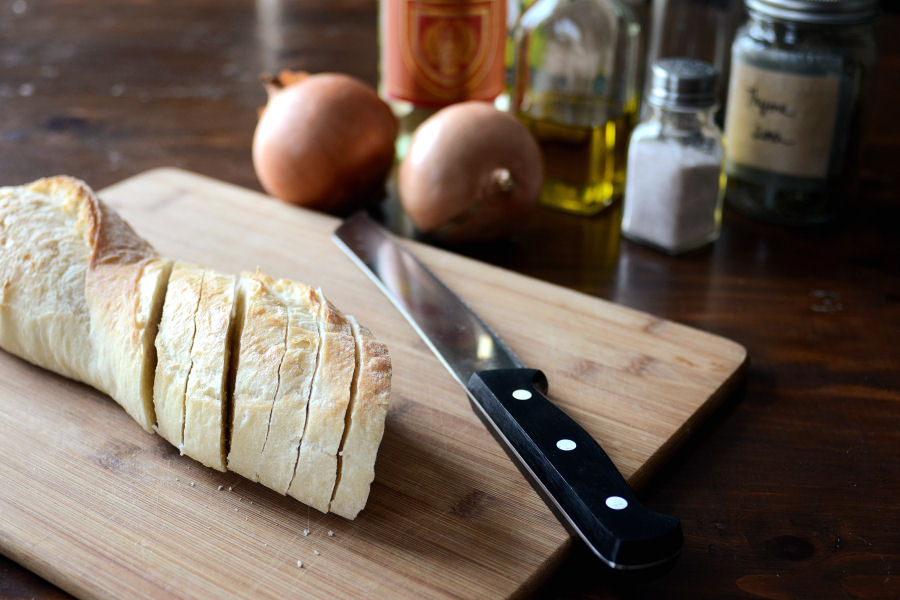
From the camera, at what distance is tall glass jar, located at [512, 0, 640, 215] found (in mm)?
1802

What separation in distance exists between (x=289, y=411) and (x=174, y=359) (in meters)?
0.19

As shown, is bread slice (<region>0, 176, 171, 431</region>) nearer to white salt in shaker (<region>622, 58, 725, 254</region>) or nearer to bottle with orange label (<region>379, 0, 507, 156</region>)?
bottle with orange label (<region>379, 0, 507, 156</region>)

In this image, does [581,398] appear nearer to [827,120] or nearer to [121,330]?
[121,330]

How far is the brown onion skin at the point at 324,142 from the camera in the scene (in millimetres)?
1742

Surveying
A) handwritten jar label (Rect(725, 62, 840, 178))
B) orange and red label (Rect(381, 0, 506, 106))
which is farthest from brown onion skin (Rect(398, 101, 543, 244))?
handwritten jar label (Rect(725, 62, 840, 178))

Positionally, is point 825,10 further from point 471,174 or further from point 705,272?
point 471,174

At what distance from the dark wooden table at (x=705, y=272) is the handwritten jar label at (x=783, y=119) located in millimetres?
166

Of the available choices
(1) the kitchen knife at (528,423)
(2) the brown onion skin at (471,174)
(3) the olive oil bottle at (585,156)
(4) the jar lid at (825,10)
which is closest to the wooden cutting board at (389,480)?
(1) the kitchen knife at (528,423)

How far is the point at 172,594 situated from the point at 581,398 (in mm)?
610

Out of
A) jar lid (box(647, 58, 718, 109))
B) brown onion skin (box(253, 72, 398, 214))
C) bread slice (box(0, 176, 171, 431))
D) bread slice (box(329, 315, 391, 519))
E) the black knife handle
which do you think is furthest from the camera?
brown onion skin (box(253, 72, 398, 214))

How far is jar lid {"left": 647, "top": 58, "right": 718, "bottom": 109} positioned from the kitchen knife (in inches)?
20.2

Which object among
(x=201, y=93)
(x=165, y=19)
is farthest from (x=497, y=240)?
(x=165, y=19)

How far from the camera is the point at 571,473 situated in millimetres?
1046

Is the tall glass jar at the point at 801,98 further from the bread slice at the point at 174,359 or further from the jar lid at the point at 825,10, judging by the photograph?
the bread slice at the point at 174,359
